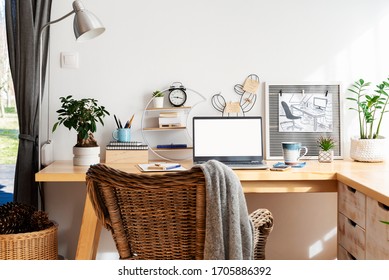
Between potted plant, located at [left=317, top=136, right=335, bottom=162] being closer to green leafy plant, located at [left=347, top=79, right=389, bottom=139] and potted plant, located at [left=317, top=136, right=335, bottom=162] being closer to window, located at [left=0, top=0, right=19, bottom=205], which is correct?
green leafy plant, located at [left=347, top=79, right=389, bottom=139]

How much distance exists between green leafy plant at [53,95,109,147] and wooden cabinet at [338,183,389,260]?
1292 millimetres

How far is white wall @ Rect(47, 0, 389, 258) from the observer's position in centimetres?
320

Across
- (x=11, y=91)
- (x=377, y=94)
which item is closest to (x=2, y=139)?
(x=11, y=91)

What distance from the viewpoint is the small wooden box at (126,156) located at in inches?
119

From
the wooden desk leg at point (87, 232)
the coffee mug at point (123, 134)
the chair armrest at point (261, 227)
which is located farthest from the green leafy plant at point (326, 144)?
the wooden desk leg at point (87, 232)

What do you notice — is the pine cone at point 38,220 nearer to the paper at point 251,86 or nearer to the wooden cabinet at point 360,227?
the paper at point 251,86

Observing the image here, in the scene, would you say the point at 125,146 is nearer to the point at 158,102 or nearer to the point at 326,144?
the point at 158,102

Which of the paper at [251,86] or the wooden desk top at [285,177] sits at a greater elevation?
the paper at [251,86]

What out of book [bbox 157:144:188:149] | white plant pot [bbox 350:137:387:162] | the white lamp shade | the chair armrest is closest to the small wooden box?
book [bbox 157:144:188:149]

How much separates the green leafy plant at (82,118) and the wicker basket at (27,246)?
1.66 feet

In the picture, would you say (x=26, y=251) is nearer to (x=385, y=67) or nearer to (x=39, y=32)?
(x=39, y=32)

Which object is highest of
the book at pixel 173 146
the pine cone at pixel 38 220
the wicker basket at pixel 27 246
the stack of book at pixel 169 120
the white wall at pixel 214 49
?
the white wall at pixel 214 49

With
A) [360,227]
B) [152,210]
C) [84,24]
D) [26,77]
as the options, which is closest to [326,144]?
[360,227]

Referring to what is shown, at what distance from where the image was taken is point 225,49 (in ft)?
10.6
